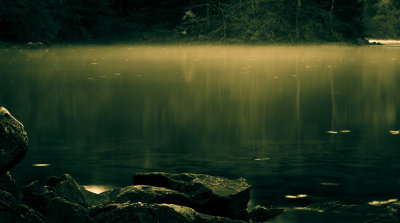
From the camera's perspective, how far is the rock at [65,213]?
528 centimetres

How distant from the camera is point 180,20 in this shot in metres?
54.1

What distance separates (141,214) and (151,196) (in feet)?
2.61

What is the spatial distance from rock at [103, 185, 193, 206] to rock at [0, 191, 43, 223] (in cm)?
96

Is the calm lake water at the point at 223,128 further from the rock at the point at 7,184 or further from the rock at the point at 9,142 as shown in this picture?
the rock at the point at 9,142

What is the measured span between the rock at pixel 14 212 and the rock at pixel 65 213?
0.32 feet

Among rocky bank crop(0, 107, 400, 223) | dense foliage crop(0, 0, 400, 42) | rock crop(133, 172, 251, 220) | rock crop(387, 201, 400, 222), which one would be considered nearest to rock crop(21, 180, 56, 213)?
rocky bank crop(0, 107, 400, 223)

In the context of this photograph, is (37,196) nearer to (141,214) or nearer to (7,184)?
(7,184)

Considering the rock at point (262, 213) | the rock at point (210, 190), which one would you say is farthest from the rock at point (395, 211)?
the rock at point (210, 190)

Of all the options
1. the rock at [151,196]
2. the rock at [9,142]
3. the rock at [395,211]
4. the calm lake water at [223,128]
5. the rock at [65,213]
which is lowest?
the calm lake water at [223,128]

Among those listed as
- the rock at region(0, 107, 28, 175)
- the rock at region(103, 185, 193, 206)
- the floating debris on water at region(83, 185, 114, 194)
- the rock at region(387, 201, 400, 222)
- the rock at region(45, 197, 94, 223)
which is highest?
the rock at region(0, 107, 28, 175)

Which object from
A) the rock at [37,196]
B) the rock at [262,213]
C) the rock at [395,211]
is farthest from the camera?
the rock at [262,213]

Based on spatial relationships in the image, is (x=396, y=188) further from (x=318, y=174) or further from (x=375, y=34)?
(x=375, y=34)

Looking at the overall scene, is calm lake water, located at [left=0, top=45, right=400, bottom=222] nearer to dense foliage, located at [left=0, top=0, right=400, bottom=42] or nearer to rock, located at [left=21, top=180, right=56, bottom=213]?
rock, located at [left=21, top=180, right=56, bottom=213]

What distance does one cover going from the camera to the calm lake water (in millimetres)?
8078
